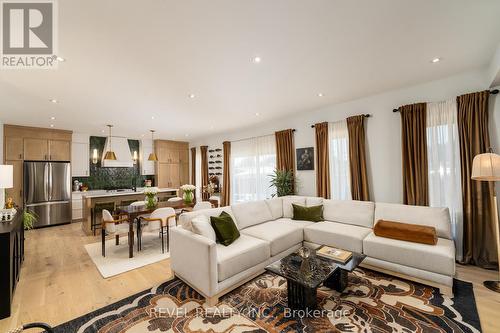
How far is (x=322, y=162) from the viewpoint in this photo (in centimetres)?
467

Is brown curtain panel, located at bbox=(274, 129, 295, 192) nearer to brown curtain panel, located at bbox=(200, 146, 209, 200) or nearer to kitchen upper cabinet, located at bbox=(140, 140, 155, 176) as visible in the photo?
brown curtain panel, located at bbox=(200, 146, 209, 200)

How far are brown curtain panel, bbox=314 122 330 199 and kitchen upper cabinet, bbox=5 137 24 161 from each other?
7.70 metres

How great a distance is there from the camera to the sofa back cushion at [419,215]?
2.98 metres

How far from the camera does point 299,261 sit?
2502 mm

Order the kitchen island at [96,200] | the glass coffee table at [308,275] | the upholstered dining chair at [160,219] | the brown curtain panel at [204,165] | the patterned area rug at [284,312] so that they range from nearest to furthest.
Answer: the patterned area rug at [284,312]
the glass coffee table at [308,275]
the upholstered dining chair at [160,219]
the kitchen island at [96,200]
the brown curtain panel at [204,165]

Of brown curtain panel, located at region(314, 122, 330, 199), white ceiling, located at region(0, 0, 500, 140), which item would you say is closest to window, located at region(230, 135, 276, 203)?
brown curtain panel, located at region(314, 122, 330, 199)

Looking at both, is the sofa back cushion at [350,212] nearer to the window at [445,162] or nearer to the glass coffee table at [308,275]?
the window at [445,162]

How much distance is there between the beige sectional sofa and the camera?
2.41 meters

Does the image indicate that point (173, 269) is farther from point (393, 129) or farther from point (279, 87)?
point (393, 129)

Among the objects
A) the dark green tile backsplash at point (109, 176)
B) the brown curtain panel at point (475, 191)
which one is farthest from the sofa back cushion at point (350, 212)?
the dark green tile backsplash at point (109, 176)

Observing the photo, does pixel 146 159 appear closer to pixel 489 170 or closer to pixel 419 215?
pixel 419 215

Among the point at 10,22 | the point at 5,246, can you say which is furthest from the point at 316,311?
the point at 10,22

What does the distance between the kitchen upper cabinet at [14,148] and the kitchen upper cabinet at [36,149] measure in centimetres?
9

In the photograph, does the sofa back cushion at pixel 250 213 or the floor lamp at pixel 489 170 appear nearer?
the floor lamp at pixel 489 170
